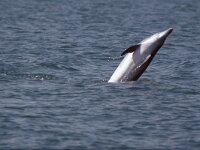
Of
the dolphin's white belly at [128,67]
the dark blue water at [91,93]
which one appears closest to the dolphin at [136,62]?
the dolphin's white belly at [128,67]

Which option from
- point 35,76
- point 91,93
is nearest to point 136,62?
point 91,93

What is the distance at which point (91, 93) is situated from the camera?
99.8ft

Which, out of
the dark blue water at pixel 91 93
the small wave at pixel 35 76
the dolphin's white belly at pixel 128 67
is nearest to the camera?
the dark blue water at pixel 91 93

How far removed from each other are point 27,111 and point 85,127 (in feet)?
9.62

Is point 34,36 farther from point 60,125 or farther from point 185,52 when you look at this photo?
point 60,125

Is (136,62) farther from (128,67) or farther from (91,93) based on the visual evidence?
(91,93)

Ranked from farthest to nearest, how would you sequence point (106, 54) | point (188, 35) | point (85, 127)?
point (188, 35)
point (106, 54)
point (85, 127)

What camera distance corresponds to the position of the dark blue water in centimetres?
2425

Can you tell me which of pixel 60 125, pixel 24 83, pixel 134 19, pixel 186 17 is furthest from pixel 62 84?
pixel 186 17

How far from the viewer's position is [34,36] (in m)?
52.9

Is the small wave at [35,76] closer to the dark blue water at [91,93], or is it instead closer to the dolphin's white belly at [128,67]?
the dark blue water at [91,93]

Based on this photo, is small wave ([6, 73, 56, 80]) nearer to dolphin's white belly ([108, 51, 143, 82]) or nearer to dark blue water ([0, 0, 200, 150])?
dark blue water ([0, 0, 200, 150])

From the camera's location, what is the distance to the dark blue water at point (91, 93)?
2425 centimetres

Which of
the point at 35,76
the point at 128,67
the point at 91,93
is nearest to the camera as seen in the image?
the point at 91,93
